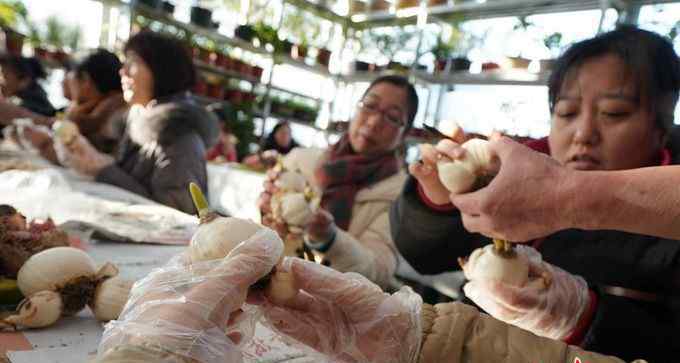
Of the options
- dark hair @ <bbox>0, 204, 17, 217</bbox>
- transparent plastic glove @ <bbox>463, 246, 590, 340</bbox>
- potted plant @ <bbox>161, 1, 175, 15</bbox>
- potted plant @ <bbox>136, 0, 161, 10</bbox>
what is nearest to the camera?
dark hair @ <bbox>0, 204, 17, 217</bbox>

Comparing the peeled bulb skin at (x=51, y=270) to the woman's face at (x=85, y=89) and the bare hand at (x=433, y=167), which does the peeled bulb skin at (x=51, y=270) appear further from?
the woman's face at (x=85, y=89)

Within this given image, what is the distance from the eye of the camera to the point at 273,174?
4.48 ft

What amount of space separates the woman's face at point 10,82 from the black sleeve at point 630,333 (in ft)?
11.3

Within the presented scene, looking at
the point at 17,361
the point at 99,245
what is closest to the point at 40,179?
the point at 99,245

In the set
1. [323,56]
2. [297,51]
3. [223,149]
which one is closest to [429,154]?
[223,149]

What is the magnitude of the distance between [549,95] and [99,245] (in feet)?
3.45

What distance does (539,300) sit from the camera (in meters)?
0.81

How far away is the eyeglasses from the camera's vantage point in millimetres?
1656

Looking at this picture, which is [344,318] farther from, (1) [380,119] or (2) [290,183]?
(1) [380,119]

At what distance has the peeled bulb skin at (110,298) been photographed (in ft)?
2.02

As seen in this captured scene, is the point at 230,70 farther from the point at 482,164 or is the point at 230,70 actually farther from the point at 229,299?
the point at 229,299

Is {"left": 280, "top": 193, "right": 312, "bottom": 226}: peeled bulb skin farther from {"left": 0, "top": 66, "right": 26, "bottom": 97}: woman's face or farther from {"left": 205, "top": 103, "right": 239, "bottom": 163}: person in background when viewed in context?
{"left": 0, "top": 66, "right": 26, "bottom": 97}: woman's face

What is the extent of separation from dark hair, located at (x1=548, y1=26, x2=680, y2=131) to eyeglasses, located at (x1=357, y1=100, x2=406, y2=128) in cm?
66

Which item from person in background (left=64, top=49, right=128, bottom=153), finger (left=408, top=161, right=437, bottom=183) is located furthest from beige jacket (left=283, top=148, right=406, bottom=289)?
Result: person in background (left=64, top=49, right=128, bottom=153)
